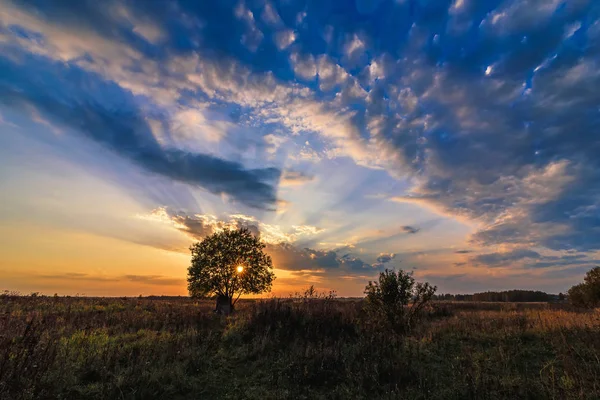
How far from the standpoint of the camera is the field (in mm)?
8055

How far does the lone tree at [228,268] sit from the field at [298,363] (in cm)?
1557

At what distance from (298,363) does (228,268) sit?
74.8 feet

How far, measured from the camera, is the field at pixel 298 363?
26.4 ft

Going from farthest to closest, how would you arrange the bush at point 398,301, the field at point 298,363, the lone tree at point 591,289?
the lone tree at point 591,289 → the bush at point 398,301 → the field at point 298,363

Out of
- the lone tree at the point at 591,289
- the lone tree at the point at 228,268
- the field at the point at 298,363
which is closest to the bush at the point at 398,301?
the field at the point at 298,363

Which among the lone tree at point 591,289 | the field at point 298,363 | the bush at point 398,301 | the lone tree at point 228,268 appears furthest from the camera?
the lone tree at point 591,289

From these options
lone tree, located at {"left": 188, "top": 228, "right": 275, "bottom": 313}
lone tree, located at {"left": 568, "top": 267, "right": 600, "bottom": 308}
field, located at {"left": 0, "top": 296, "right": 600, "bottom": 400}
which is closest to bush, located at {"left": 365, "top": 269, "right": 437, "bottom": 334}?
field, located at {"left": 0, "top": 296, "right": 600, "bottom": 400}

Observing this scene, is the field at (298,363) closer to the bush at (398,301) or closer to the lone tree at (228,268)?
the bush at (398,301)

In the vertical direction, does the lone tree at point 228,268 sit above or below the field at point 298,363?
above

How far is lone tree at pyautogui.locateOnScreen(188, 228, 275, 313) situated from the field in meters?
15.6

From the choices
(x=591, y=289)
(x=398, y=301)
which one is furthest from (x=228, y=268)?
(x=591, y=289)

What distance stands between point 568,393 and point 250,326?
11702 mm

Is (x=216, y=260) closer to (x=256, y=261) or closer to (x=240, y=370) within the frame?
(x=256, y=261)

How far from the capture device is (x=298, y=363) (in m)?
10.2
